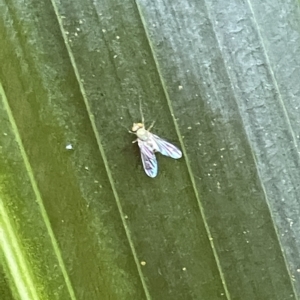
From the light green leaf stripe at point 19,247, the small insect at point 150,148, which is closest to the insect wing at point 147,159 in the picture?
the small insect at point 150,148

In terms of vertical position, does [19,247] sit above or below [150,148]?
below

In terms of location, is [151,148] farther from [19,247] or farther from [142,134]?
[19,247]

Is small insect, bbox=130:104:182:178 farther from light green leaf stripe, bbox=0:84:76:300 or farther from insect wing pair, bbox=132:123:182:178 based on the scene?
light green leaf stripe, bbox=0:84:76:300

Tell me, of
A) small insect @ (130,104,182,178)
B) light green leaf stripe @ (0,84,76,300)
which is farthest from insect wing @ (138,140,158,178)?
light green leaf stripe @ (0,84,76,300)

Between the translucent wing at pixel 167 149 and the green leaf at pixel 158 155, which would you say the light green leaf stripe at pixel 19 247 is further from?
the translucent wing at pixel 167 149

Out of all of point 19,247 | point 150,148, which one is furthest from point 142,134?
point 19,247

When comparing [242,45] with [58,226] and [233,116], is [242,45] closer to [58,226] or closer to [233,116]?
[233,116]

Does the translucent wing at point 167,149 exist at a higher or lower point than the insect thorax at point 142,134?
lower
